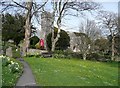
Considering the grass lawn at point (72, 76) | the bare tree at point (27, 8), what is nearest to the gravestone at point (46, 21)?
the bare tree at point (27, 8)

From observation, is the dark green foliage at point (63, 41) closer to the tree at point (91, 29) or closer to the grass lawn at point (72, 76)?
the tree at point (91, 29)

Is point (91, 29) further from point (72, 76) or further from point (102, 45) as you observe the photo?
point (72, 76)

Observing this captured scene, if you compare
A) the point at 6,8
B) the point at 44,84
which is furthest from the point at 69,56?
the point at 44,84

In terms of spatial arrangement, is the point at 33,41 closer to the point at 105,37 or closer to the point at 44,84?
the point at 105,37

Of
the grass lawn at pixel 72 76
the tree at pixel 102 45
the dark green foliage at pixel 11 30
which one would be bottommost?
the grass lawn at pixel 72 76

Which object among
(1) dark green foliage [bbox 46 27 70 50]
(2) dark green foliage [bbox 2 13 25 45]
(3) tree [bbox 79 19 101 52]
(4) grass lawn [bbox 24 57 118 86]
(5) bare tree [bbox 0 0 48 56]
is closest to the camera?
(4) grass lawn [bbox 24 57 118 86]

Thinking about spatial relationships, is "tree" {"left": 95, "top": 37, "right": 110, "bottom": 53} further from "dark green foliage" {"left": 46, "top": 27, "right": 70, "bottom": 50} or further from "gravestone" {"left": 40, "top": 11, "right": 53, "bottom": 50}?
"dark green foliage" {"left": 46, "top": 27, "right": 70, "bottom": 50}

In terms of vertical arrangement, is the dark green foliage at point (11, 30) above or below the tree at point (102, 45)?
above

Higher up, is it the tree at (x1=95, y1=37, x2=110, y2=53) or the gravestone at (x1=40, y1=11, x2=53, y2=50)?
the gravestone at (x1=40, y1=11, x2=53, y2=50)

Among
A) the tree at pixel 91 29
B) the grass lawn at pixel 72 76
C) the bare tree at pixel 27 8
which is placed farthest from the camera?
the tree at pixel 91 29

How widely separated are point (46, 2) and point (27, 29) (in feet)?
14.1

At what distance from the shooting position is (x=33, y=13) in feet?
117

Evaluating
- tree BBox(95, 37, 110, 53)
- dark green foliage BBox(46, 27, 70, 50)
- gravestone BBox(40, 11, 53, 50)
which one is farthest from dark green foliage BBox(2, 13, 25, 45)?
tree BBox(95, 37, 110, 53)

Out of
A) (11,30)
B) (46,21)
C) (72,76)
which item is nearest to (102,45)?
(46,21)
